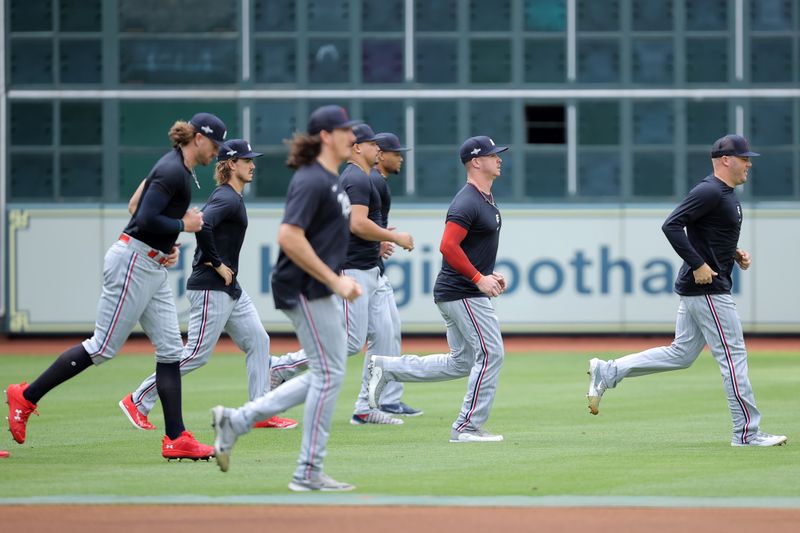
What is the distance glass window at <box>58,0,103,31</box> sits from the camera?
20828mm

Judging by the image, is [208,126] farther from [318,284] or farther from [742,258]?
[742,258]

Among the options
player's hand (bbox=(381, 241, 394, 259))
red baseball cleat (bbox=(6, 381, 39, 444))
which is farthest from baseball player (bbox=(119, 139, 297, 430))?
player's hand (bbox=(381, 241, 394, 259))

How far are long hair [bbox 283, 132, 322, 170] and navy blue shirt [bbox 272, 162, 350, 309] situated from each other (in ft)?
0.11

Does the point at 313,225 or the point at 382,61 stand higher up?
the point at 382,61

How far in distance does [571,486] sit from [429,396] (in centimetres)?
616

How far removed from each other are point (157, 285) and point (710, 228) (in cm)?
370

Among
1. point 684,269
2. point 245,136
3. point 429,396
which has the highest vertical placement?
point 245,136

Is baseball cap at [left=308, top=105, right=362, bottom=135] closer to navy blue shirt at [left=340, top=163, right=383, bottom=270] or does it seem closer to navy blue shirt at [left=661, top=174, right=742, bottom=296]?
navy blue shirt at [left=661, top=174, right=742, bottom=296]

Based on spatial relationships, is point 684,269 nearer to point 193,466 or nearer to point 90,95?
point 193,466

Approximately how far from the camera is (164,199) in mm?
9266

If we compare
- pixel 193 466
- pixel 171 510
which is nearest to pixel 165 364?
pixel 193 466

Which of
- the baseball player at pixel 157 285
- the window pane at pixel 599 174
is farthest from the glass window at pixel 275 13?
the baseball player at pixel 157 285

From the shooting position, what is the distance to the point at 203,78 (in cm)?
2094

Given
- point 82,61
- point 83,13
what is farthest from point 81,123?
point 83,13
